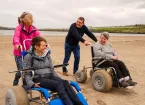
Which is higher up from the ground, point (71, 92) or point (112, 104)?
point (71, 92)

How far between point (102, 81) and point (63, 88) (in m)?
2.28

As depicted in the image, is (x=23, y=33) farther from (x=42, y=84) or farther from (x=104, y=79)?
(x=104, y=79)

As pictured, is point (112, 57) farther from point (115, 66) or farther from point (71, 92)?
point (71, 92)

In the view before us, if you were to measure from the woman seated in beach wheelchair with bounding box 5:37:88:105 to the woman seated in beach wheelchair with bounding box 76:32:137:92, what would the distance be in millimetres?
1878

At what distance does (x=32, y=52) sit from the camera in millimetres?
4977

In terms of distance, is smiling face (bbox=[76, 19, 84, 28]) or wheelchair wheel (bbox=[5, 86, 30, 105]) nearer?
wheelchair wheel (bbox=[5, 86, 30, 105])

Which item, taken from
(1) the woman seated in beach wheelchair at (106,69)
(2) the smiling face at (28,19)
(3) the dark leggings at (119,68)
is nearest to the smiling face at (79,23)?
(1) the woman seated in beach wheelchair at (106,69)

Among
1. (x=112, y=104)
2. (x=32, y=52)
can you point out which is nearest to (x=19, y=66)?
(x=32, y=52)

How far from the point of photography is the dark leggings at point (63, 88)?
4.44 meters

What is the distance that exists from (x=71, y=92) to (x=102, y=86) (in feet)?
7.29

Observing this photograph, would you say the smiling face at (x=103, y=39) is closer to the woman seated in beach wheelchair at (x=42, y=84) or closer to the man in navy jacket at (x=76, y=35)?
the man in navy jacket at (x=76, y=35)

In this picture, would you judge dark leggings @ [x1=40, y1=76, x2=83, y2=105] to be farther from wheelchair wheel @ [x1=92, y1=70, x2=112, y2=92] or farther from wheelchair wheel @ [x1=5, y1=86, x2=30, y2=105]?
wheelchair wheel @ [x1=92, y1=70, x2=112, y2=92]

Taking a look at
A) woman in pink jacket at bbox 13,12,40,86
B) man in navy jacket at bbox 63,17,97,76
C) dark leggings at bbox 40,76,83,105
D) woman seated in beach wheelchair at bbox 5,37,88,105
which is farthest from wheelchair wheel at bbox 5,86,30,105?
man in navy jacket at bbox 63,17,97,76

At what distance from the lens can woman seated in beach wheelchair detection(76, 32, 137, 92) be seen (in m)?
6.54
